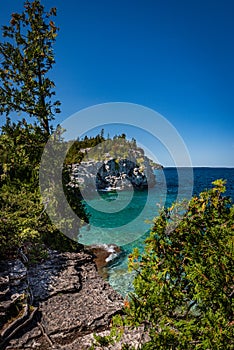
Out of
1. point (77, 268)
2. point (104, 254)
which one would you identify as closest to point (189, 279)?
point (77, 268)

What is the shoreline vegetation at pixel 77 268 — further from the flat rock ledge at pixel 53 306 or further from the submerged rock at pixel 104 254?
the submerged rock at pixel 104 254

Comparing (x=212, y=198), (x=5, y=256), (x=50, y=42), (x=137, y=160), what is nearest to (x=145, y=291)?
(x=212, y=198)

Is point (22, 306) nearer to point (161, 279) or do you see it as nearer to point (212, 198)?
point (161, 279)

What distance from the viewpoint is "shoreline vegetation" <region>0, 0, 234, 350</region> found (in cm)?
302

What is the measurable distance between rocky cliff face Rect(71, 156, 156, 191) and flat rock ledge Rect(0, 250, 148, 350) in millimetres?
50035

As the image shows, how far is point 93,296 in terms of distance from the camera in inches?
352

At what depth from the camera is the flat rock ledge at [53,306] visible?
6.83 meters

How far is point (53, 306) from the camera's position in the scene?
26.8ft

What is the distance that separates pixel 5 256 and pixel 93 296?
13.9 ft

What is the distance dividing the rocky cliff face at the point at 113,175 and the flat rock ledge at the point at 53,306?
50.0 m

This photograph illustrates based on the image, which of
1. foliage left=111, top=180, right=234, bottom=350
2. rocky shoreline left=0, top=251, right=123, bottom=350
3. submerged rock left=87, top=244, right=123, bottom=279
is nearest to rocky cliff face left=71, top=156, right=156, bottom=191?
submerged rock left=87, top=244, right=123, bottom=279

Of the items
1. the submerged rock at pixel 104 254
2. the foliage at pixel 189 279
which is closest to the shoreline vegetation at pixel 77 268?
the foliage at pixel 189 279

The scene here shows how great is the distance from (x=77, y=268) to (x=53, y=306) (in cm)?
260

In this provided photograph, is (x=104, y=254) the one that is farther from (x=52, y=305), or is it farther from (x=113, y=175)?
(x=113, y=175)
